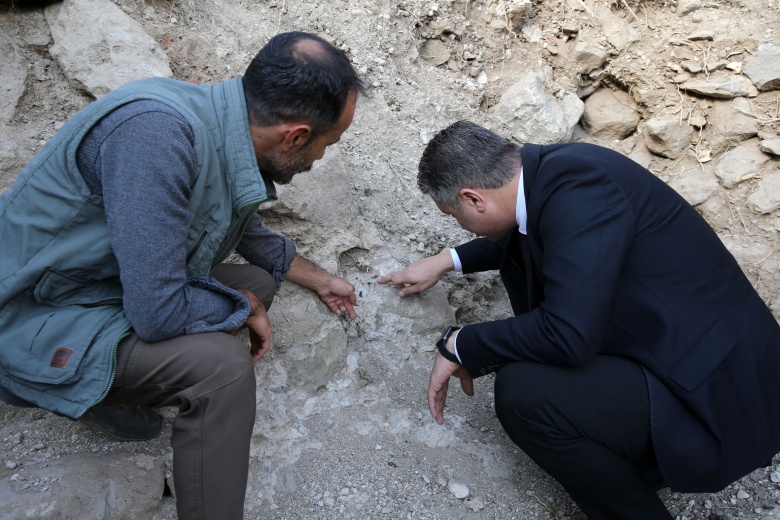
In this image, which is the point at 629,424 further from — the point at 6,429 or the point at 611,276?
the point at 6,429

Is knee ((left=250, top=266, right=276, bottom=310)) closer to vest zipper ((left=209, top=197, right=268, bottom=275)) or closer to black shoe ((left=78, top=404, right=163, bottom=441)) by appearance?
vest zipper ((left=209, top=197, right=268, bottom=275))

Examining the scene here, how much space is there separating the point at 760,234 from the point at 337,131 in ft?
9.72

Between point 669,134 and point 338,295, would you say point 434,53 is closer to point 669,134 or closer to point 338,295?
point 669,134

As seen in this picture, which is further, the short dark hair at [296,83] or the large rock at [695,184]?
the large rock at [695,184]

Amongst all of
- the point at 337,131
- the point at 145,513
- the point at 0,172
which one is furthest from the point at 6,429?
the point at 337,131

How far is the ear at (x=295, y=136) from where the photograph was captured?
2.14 meters

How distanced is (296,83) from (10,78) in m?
1.96

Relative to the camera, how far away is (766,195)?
12.9 ft

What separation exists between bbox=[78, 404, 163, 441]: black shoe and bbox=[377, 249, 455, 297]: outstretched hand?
1.29 metres

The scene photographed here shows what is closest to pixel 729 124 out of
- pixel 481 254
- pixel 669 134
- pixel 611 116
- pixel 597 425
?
pixel 669 134

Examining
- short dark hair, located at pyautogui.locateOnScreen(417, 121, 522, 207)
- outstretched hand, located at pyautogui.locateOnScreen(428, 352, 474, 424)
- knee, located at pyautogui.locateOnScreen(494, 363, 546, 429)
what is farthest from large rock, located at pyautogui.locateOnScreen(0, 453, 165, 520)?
short dark hair, located at pyautogui.locateOnScreen(417, 121, 522, 207)

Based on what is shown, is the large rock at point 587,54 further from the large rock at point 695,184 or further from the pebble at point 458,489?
the pebble at point 458,489

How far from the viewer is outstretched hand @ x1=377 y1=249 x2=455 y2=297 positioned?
319 centimetres

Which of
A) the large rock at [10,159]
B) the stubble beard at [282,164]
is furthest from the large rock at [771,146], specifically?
the large rock at [10,159]
